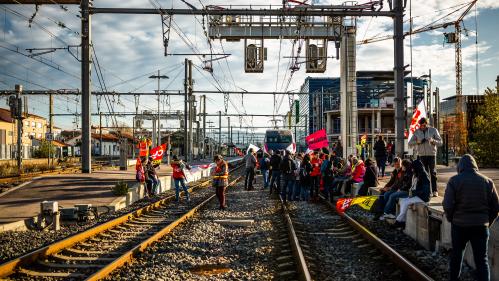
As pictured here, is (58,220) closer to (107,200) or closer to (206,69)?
(107,200)

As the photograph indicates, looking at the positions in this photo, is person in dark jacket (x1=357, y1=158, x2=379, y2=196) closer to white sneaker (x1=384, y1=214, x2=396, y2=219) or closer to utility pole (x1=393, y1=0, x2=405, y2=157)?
utility pole (x1=393, y1=0, x2=405, y2=157)

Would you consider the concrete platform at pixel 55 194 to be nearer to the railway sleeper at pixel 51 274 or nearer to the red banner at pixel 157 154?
the red banner at pixel 157 154

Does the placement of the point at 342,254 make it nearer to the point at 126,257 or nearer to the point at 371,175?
the point at 126,257

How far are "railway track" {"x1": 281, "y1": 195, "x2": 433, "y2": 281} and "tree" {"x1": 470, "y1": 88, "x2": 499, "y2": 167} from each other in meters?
22.6

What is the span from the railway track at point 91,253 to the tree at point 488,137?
25.0 m

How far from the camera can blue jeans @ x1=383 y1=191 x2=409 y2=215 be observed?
11.8 m

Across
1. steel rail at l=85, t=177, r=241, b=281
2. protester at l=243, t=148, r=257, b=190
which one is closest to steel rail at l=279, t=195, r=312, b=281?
steel rail at l=85, t=177, r=241, b=281

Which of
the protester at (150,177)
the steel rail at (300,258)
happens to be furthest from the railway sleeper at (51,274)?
the protester at (150,177)

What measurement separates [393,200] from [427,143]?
5.42 ft

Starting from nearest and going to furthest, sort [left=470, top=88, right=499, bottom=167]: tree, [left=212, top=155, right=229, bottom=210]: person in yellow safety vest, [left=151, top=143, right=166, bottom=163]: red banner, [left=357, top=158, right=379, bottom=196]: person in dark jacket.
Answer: [left=212, top=155, right=229, bottom=210]: person in yellow safety vest → [left=357, top=158, right=379, bottom=196]: person in dark jacket → [left=151, top=143, right=166, bottom=163]: red banner → [left=470, top=88, right=499, bottom=167]: tree

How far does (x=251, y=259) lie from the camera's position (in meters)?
8.52

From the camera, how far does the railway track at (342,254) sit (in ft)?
24.0

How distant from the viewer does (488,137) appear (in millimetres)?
32156

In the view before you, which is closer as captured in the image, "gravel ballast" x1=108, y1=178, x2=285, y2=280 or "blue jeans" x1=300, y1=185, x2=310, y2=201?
"gravel ballast" x1=108, y1=178, x2=285, y2=280
